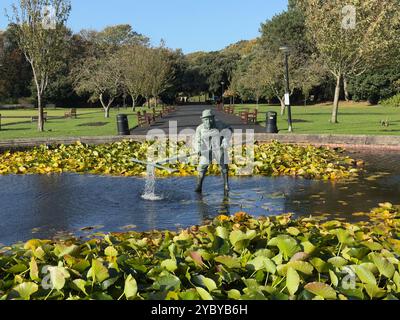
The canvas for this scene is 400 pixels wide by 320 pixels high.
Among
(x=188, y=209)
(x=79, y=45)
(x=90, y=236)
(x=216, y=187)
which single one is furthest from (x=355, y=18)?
(x=79, y=45)

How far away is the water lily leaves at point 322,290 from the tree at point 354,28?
24.1 metres

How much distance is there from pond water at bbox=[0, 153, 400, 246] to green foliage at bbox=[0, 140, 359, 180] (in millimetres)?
615

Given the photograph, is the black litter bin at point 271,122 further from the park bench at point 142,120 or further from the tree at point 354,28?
the park bench at point 142,120

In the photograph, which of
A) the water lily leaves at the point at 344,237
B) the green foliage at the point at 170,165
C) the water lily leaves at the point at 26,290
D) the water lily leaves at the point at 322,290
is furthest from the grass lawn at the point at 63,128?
the water lily leaves at the point at 322,290

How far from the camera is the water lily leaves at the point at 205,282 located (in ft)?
12.4

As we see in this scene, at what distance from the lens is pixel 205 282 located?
151 inches

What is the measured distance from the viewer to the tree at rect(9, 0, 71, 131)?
25.4 m

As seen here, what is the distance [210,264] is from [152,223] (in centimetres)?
322

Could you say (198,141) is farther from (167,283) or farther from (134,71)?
(134,71)

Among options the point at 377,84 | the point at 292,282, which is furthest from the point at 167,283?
the point at 377,84

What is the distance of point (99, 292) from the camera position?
3.77m

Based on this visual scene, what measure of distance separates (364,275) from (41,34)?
25063 mm

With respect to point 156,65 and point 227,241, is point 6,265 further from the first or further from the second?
point 156,65

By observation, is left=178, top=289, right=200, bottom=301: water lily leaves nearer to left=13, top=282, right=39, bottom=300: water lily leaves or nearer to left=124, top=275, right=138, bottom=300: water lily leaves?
left=124, top=275, right=138, bottom=300: water lily leaves
